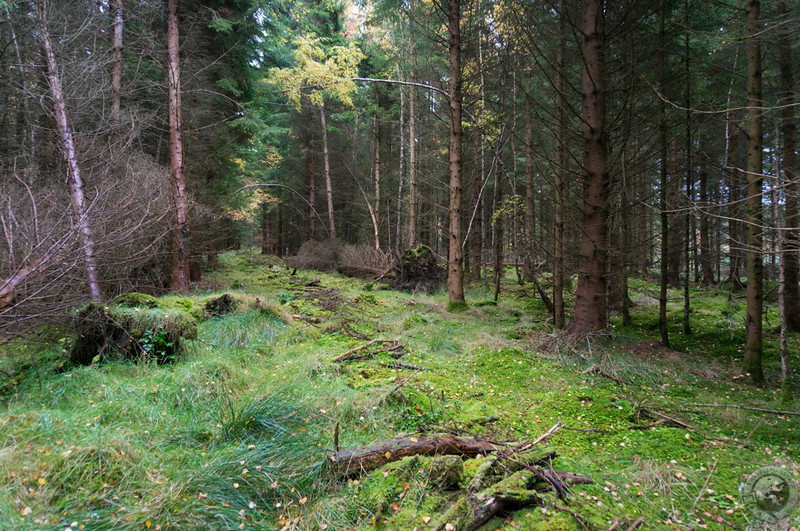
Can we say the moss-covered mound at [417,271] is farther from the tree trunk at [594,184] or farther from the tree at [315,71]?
the tree trunk at [594,184]

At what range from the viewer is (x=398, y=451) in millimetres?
2531

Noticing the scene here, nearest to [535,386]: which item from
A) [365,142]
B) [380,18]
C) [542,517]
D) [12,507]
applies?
[542,517]

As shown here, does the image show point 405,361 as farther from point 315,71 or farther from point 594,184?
point 315,71

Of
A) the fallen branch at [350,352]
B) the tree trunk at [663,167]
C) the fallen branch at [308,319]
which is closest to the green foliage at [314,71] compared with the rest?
the fallen branch at [308,319]

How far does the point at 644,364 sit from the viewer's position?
4.94 m

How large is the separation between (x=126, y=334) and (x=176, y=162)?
252 inches

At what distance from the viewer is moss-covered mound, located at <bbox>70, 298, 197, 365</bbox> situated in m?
4.29

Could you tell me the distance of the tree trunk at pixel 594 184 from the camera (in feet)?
18.2

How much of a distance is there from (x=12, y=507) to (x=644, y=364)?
6.22 metres

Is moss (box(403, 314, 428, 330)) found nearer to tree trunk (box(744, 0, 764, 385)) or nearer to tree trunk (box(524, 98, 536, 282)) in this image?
tree trunk (box(524, 98, 536, 282))

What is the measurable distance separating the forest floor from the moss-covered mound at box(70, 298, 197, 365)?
9.4 inches

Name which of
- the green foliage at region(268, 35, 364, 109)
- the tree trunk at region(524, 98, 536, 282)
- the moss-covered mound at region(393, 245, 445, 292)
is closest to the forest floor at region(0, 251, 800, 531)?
the tree trunk at region(524, 98, 536, 282)

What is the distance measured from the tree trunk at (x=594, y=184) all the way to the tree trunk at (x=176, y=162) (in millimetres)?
9258

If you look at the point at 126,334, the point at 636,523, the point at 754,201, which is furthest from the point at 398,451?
the point at 754,201
